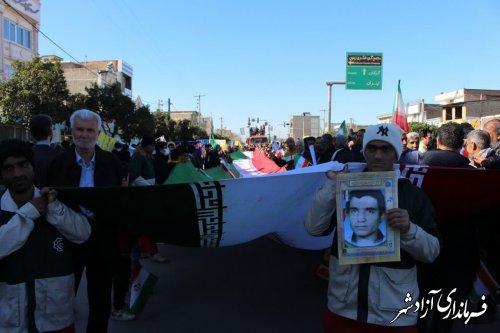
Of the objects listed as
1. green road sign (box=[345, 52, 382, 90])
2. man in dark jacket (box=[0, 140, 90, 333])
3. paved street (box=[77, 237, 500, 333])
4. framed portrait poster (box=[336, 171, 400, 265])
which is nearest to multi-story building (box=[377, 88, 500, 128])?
green road sign (box=[345, 52, 382, 90])

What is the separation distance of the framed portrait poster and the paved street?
90.6 inches

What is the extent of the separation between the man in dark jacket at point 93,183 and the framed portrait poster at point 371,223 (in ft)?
5.79

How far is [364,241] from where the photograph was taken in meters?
2.20

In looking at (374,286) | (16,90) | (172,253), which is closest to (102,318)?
(374,286)

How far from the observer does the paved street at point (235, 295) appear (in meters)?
4.30

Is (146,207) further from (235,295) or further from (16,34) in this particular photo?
(16,34)

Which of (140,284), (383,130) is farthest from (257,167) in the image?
(383,130)

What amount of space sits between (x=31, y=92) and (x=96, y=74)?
31571 millimetres

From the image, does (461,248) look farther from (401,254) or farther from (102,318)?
(102,318)

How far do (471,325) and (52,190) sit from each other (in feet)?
13.5

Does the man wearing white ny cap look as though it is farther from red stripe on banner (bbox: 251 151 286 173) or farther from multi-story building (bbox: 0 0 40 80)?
multi-story building (bbox: 0 0 40 80)

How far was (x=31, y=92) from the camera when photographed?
73.2 feet

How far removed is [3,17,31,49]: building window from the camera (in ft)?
105

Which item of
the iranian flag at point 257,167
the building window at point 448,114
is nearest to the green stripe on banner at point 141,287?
the iranian flag at point 257,167
